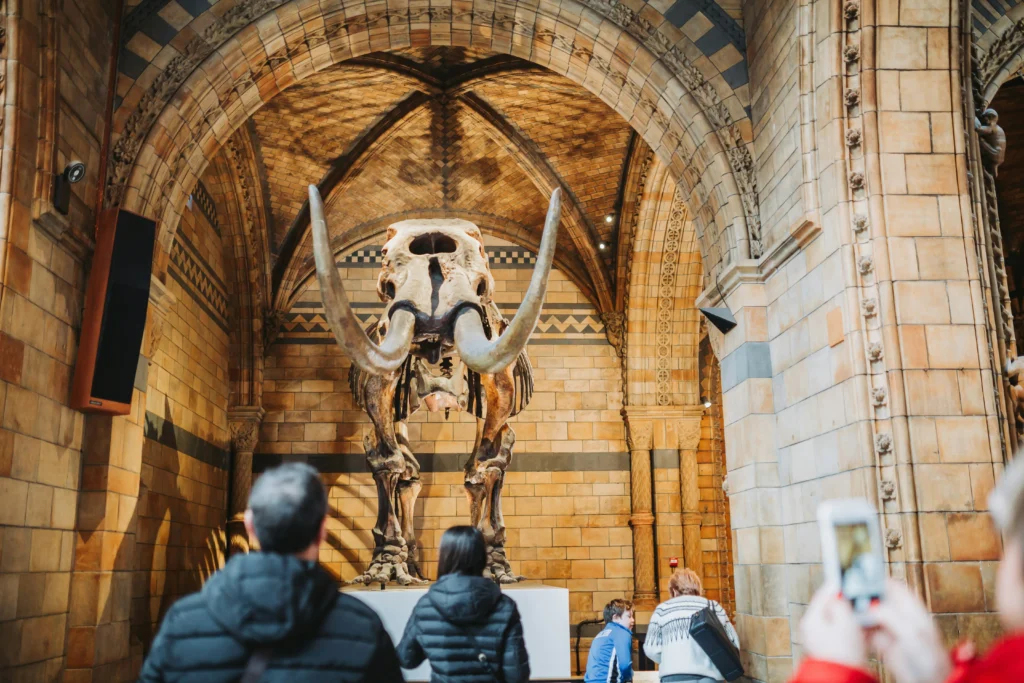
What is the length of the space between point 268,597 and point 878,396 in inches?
166

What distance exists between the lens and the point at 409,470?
254 inches

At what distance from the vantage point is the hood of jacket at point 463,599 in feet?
8.34

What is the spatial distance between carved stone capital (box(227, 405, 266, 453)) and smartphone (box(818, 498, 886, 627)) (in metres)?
11.5

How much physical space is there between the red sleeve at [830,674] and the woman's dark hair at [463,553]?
155 centimetres

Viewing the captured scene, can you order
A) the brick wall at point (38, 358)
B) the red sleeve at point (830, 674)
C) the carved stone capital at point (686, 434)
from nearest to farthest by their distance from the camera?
the red sleeve at point (830, 674)
the brick wall at point (38, 358)
the carved stone capital at point (686, 434)

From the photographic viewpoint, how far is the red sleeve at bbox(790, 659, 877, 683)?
107cm

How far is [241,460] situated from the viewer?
1187 centimetres

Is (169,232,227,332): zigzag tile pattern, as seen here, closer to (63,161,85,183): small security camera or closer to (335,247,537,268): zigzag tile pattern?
(335,247,537,268): zigzag tile pattern

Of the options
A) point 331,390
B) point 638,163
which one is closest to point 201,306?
point 331,390

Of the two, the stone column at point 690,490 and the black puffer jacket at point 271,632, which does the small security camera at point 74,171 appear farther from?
the stone column at point 690,490

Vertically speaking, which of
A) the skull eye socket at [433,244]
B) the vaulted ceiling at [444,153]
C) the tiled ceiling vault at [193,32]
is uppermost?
the vaulted ceiling at [444,153]

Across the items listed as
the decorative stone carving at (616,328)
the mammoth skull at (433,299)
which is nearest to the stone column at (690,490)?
the decorative stone carving at (616,328)

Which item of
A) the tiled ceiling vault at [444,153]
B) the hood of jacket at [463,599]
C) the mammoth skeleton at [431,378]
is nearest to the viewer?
the hood of jacket at [463,599]

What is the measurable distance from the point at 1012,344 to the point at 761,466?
1747mm
